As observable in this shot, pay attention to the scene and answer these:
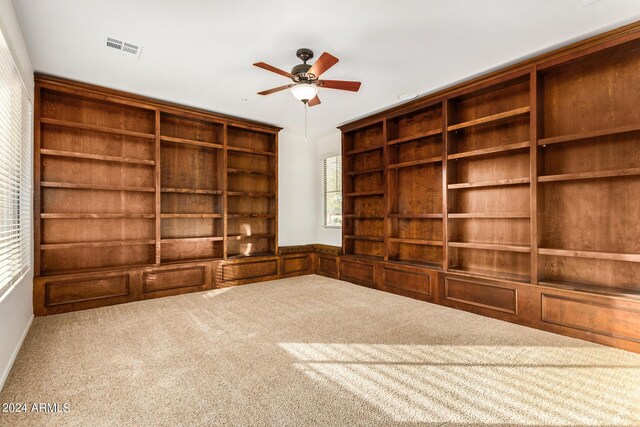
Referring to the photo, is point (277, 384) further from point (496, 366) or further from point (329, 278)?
point (329, 278)

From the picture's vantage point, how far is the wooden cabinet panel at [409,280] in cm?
445

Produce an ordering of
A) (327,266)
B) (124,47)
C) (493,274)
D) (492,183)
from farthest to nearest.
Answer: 1. (327,266)
2. (493,274)
3. (492,183)
4. (124,47)

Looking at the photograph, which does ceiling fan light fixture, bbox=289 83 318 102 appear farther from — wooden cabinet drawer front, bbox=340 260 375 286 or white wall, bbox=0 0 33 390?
wooden cabinet drawer front, bbox=340 260 375 286

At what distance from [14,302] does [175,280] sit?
215 centimetres

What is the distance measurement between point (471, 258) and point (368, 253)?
6.29 ft

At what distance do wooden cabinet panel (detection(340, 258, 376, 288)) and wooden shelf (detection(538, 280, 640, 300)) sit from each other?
96.1 inches

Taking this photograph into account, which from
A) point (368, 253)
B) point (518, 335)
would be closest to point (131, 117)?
point (368, 253)

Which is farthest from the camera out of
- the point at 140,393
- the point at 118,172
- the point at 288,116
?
the point at 288,116

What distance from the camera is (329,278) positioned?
241 inches

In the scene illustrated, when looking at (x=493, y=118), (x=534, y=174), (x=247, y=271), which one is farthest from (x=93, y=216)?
(x=534, y=174)

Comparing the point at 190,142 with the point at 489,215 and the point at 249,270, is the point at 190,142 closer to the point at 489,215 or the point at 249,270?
the point at 249,270

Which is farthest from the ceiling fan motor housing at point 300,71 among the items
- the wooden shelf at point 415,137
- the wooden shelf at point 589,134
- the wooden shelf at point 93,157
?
the wooden shelf at point 93,157

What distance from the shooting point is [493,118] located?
12.5 feet

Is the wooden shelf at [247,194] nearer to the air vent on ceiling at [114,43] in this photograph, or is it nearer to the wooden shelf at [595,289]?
the air vent on ceiling at [114,43]
